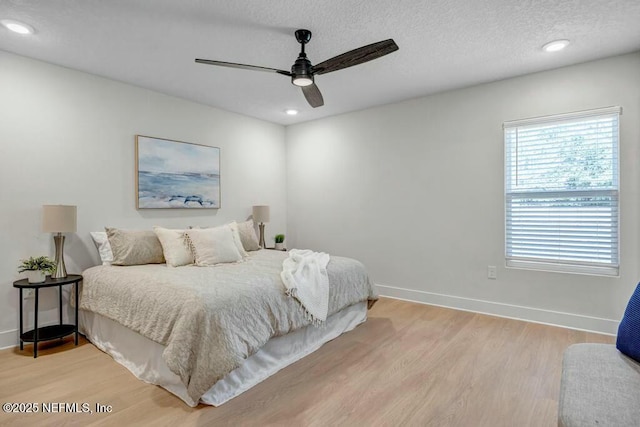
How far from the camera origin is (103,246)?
3.27m

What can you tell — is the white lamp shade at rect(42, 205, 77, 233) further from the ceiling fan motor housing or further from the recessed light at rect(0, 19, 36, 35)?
the ceiling fan motor housing

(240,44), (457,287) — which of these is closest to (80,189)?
(240,44)

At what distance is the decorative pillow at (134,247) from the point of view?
10.3 ft

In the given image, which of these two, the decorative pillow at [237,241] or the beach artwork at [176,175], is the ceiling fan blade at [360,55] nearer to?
the decorative pillow at [237,241]

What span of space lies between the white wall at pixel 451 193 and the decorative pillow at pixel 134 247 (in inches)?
96.3

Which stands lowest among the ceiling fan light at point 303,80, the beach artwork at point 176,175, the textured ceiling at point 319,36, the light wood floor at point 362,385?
the light wood floor at point 362,385

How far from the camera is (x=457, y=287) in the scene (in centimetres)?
396

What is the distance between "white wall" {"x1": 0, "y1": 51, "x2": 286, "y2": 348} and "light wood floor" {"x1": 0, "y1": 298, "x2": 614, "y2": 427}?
0.88 meters

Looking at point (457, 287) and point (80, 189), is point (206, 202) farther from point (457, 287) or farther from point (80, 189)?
point (457, 287)

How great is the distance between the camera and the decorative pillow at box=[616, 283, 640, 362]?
151 centimetres

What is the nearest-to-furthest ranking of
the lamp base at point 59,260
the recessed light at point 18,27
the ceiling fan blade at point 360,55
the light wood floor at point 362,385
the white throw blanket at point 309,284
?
1. the light wood floor at point 362,385
2. the ceiling fan blade at point 360,55
3. the recessed light at point 18,27
4. the white throw blanket at point 309,284
5. the lamp base at point 59,260

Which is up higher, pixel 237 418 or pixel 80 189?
pixel 80 189

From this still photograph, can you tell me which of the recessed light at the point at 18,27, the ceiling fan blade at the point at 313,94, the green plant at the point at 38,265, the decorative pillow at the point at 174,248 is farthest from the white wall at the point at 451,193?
the recessed light at the point at 18,27

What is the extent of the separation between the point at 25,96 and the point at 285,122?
10.3 feet
